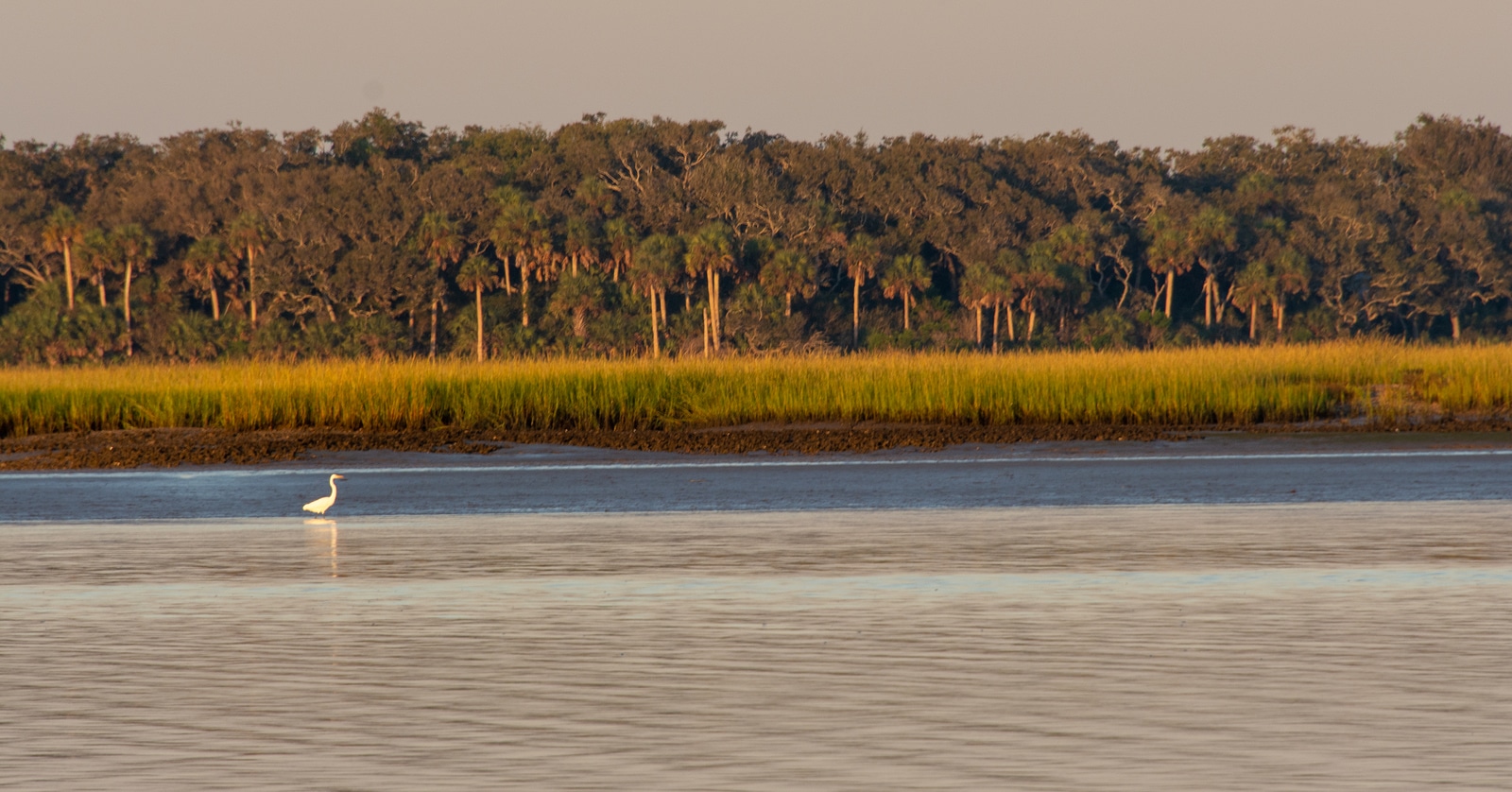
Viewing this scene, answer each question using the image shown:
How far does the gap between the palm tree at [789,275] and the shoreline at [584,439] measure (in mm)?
37394

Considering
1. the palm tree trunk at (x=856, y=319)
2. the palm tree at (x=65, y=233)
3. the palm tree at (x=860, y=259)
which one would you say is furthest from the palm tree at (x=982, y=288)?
the palm tree at (x=65, y=233)

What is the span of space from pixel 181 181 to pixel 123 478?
172ft

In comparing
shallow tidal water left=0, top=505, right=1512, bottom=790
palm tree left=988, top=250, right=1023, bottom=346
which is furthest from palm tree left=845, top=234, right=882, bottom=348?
shallow tidal water left=0, top=505, right=1512, bottom=790

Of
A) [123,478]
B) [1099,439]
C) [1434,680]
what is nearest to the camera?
[1434,680]

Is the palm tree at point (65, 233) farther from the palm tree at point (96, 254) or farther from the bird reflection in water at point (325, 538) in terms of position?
the bird reflection in water at point (325, 538)

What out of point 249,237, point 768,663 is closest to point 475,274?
point 249,237

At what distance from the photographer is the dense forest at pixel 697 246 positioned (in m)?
57.4

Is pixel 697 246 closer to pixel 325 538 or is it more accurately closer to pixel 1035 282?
pixel 1035 282

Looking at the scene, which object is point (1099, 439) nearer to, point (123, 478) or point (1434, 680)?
point (123, 478)

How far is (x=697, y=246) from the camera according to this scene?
189ft

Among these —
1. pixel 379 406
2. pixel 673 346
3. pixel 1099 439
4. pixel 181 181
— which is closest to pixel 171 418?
pixel 379 406

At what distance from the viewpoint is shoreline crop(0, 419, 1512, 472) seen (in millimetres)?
17312

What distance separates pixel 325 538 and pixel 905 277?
52073 millimetres

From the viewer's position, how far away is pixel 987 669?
5371mm
